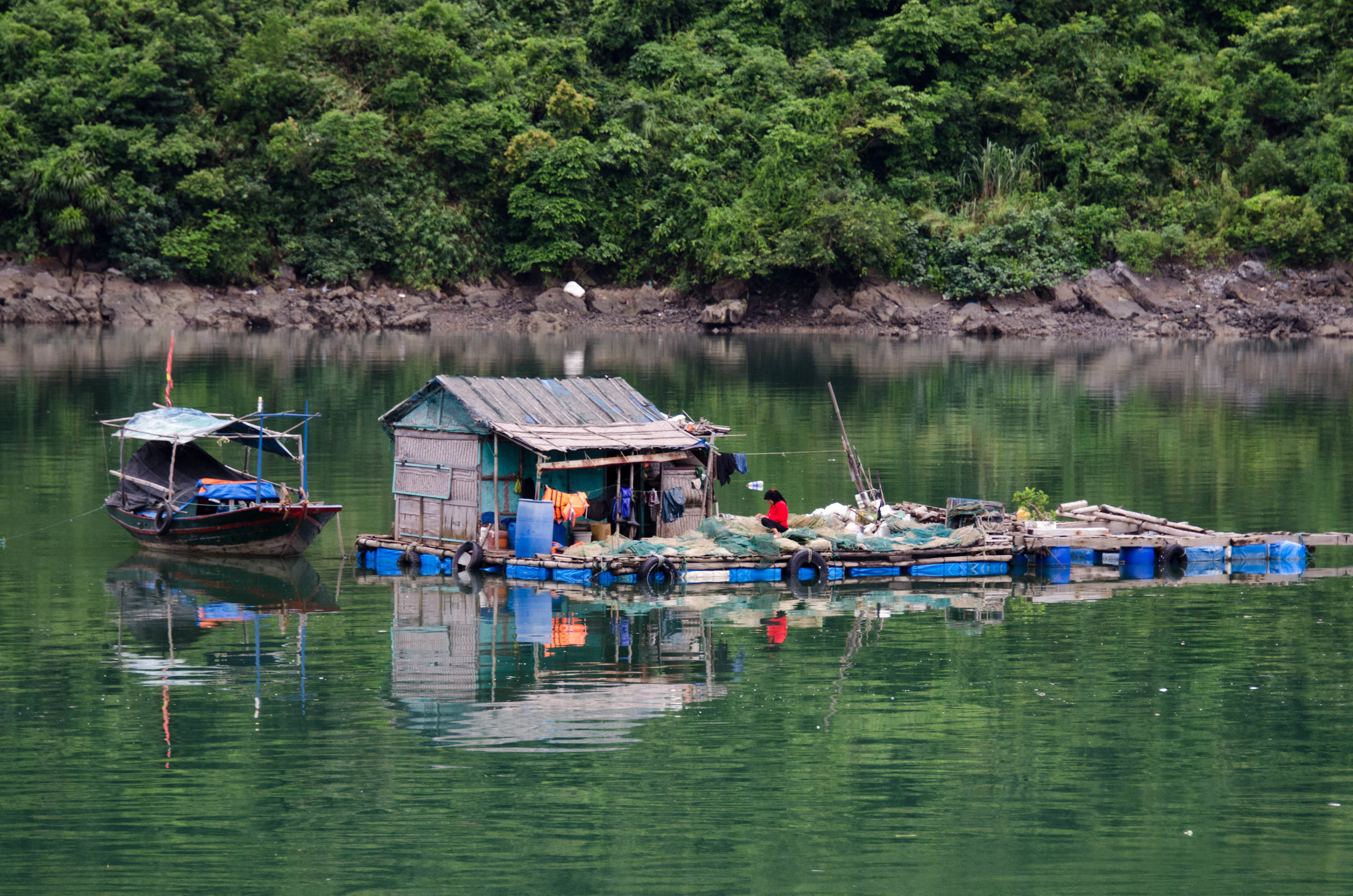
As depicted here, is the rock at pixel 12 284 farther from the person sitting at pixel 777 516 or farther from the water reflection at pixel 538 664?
the person sitting at pixel 777 516

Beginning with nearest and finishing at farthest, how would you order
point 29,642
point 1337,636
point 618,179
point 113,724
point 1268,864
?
point 1268,864
point 113,724
point 29,642
point 1337,636
point 618,179

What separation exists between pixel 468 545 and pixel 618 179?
203 feet

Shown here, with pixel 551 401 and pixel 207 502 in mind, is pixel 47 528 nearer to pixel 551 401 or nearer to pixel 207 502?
pixel 207 502

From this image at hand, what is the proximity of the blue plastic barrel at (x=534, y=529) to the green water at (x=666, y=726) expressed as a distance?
3.65 feet

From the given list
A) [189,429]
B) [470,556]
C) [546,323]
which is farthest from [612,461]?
[546,323]

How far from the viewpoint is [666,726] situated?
20172 mm

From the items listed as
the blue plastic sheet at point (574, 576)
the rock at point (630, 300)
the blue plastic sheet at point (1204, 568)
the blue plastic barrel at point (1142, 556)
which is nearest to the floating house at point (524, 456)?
the blue plastic sheet at point (574, 576)

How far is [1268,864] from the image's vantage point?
15.6 meters

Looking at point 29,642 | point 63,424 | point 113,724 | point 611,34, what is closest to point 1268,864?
point 113,724

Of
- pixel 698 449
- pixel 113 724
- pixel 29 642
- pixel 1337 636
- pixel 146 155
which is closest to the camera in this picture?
pixel 113 724

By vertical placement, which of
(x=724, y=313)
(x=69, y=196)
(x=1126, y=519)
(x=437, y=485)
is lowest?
(x=1126, y=519)

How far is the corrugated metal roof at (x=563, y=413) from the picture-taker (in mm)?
29797

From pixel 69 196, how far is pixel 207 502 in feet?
178

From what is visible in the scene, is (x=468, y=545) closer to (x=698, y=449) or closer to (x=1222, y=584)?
(x=698, y=449)
